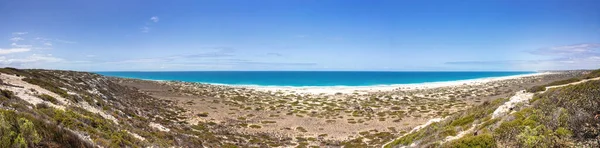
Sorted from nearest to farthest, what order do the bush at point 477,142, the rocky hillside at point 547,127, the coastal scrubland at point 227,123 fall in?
the rocky hillside at point 547,127
the coastal scrubland at point 227,123
the bush at point 477,142

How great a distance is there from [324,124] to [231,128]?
1047 cm

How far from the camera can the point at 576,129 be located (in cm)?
818

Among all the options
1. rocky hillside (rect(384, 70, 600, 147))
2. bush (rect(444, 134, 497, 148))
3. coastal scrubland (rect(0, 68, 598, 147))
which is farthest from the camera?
bush (rect(444, 134, 497, 148))

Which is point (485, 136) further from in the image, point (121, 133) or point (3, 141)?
point (121, 133)

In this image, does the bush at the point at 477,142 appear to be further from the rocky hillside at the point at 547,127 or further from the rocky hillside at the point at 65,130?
the rocky hillside at the point at 65,130

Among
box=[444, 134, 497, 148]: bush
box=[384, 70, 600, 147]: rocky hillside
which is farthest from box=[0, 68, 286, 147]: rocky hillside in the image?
box=[384, 70, 600, 147]: rocky hillside

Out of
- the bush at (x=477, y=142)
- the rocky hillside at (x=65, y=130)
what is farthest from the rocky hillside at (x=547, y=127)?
the rocky hillside at (x=65, y=130)

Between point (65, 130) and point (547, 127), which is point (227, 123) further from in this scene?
point (547, 127)

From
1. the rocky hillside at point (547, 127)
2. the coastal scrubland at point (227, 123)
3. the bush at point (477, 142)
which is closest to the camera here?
the rocky hillside at point (547, 127)

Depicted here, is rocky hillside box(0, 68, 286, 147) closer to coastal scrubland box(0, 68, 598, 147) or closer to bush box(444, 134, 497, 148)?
coastal scrubland box(0, 68, 598, 147)

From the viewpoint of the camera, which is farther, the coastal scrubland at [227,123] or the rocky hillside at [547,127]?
the coastal scrubland at [227,123]

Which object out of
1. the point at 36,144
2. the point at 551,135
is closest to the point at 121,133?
the point at 36,144

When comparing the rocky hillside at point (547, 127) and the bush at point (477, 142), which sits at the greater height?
the rocky hillside at point (547, 127)

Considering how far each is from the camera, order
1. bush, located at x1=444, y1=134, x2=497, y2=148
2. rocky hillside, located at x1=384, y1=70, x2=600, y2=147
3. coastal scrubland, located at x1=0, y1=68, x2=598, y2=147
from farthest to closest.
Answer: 1. bush, located at x1=444, y1=134, x2=497, y2=148
2. coastal scrubland, located at x1=0, y1=68, x2=598, y2=147
3. rocky hillside, located at x1=384, y1=70, x2=600, y2=147
